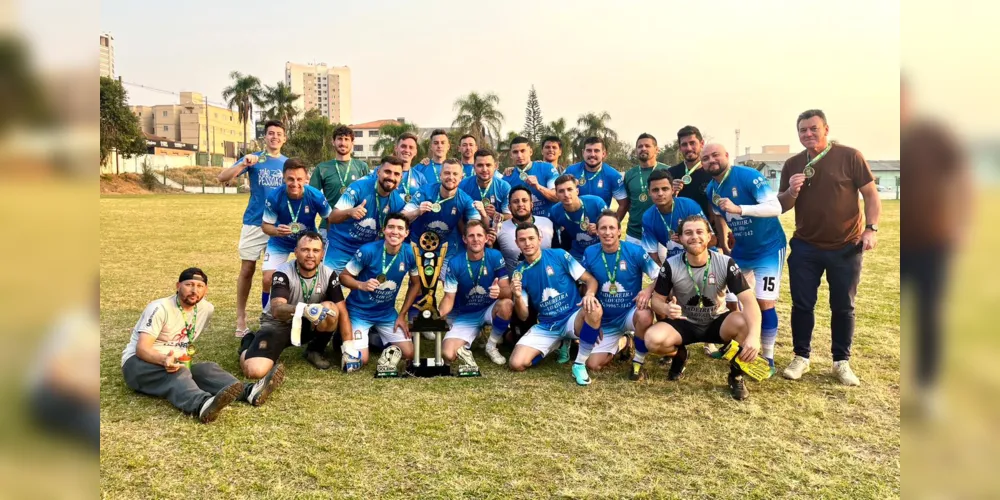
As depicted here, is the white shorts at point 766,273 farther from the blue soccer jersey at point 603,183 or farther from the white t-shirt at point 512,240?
the white t-shirt at point 512,240

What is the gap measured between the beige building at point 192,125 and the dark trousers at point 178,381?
318ft

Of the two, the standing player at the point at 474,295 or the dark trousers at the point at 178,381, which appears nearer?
the dark trousers at the point at 178,381


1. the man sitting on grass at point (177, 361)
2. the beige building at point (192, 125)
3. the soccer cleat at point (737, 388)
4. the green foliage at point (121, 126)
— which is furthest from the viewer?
the beige building at point (192, 125)

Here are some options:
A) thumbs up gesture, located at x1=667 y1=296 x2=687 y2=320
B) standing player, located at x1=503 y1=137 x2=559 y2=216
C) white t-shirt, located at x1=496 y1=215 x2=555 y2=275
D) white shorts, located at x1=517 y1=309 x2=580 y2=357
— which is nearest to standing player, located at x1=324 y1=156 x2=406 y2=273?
white t-shirt, located at x1=496 y1=215 x2=555 y2=275

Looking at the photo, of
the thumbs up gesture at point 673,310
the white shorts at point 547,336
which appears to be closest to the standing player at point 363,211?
the white shorts at point 547,336

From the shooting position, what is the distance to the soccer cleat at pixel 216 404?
432 cm

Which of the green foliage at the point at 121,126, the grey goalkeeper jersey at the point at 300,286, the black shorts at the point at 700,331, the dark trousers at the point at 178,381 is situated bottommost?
the dark trousers at the point at 178,381

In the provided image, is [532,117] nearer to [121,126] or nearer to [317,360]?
[121,126]

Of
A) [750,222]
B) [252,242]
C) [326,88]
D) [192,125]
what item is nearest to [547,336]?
[750,222]

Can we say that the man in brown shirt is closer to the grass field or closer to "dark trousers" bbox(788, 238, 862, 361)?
"dark trousers" bbox(788, 238, 862, 361)

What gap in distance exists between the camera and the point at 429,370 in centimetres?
552

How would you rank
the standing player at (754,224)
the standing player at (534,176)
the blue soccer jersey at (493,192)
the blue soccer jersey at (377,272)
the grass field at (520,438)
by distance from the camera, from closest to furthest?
1. the grass field at (520,438)
2. the standing player at (754,224)
3. the blue soccer jersey at (377,272)
4. the blue soccer jersey at (493,192)
5. the standing player at (534,176)
